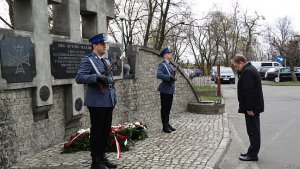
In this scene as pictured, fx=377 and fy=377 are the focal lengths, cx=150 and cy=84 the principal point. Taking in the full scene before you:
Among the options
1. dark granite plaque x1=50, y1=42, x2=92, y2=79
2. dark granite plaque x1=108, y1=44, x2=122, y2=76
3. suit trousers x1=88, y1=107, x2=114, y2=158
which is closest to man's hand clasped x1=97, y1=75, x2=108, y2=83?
suit trousers x1=88, y1=107, x2=114, y2=158

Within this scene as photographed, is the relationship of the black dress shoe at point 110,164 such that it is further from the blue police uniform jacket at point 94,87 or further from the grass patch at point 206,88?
the grass patch at point 206,88

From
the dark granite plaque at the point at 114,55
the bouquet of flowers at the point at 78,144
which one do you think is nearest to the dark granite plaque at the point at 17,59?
the bouquet of flowers at the point at 78,144

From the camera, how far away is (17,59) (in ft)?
21.9

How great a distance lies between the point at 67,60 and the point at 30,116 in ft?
4.94

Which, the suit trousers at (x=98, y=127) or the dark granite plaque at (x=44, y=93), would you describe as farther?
the dark granite plaque at (x=44, y=93)

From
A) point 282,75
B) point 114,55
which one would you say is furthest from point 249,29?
point 114,55

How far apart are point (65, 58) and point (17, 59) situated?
147cm

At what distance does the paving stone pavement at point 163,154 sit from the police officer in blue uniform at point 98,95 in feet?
1.64

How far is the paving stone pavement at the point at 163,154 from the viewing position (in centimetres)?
631

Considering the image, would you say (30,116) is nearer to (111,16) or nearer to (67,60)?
(67,60)

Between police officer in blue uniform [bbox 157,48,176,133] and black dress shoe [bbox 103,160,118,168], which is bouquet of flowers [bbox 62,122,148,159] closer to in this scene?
black dress shoe [bbox 103,160,118,168]

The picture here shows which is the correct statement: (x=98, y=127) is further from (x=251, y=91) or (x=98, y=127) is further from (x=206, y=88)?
(x=206, y=88)

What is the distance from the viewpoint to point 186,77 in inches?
583

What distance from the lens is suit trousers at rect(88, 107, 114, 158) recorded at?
581 cm
